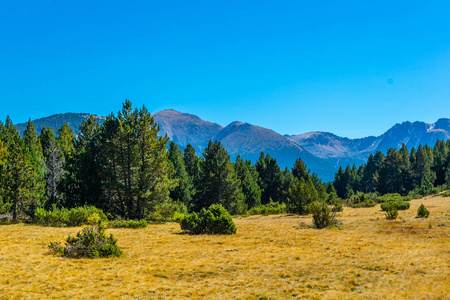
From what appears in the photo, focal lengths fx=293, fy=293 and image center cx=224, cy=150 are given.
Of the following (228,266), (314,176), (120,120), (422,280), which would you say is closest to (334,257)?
(422,280)

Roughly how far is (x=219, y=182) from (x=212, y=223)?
2391cm

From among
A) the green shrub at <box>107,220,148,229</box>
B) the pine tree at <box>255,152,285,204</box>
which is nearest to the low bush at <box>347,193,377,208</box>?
the pine tree at <box>255,152,285,204</box>

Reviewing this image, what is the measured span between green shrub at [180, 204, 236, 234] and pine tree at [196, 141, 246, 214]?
2243 centimetres

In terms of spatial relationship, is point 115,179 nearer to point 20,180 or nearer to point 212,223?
point 20,180

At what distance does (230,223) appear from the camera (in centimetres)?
2073

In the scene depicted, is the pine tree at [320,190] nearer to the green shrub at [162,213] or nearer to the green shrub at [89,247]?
the green shrub at [162,213]

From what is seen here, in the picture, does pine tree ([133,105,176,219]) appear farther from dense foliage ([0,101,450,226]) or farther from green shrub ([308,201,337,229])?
green shrub ([308,201,337,229])

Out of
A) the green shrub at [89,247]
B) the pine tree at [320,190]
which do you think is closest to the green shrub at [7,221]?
the green shrub at [89,247]

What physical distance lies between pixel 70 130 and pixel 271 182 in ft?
147

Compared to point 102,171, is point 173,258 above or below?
below

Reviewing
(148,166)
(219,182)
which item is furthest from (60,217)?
(219,182)

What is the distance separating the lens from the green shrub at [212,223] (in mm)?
20609

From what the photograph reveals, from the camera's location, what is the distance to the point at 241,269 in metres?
11.5

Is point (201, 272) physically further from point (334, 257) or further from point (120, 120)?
point (120, 120)
